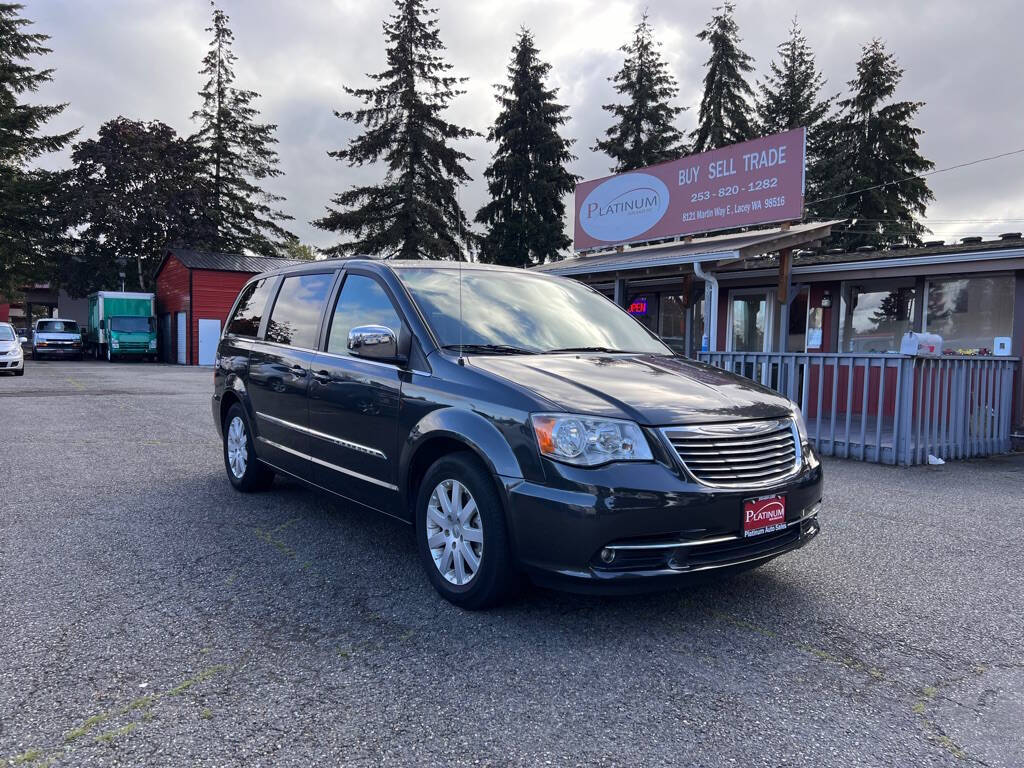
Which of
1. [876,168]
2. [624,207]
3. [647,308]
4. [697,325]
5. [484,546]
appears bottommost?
[484,546]

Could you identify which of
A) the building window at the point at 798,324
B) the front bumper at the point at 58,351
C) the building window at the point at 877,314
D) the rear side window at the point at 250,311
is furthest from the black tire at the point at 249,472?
the front bumper at the point at 58,351

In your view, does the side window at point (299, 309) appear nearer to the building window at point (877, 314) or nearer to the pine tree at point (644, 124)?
the building window at point (877, 314)

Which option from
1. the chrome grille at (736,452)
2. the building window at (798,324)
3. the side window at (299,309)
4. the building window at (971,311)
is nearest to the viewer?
the chrome grille at (736,452)

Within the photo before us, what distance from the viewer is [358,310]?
14.7ft

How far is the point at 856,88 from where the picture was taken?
3238 centimetres

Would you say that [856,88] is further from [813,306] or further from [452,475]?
[452,475]

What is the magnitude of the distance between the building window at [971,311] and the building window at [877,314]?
1.26 ft

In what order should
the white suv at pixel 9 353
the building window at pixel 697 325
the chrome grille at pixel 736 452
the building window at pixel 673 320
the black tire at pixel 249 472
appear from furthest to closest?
1. the white suv at pixel 9 353
2. the building window at pixel 673 320
3. the building window at pixel 697 325
4. the black tire at pixel 249 472
5. the chrome grille at pixel 736 452

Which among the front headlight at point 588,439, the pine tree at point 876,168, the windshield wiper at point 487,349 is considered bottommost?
the front headlight at point 588,439

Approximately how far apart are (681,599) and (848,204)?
1310 inches

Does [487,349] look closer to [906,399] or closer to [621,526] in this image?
[621,526]

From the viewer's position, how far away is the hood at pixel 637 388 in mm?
3205

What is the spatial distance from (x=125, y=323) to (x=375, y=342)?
32.9 metres

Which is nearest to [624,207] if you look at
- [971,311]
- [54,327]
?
[971,311]
